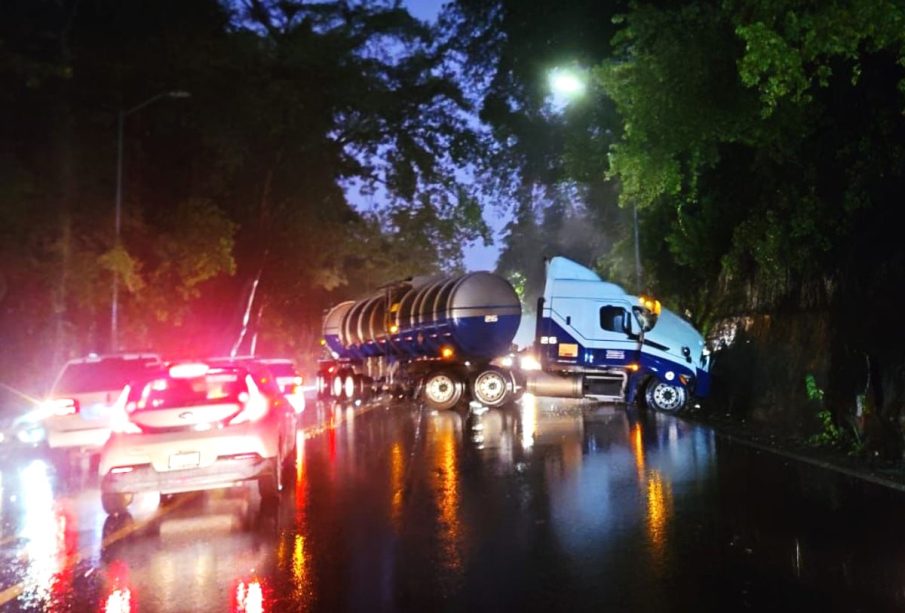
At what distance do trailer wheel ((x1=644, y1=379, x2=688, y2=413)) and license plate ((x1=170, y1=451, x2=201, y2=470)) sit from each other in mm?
14942

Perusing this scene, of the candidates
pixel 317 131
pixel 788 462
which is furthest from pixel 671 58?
pixel 317 131

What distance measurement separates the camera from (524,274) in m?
88.7

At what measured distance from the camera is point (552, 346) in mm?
23344

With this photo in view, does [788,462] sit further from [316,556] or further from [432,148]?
[432,148]

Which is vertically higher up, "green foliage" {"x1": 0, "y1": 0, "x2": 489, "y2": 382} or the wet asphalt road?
"green foliage" {"x1": 0, "y1": 0, "x2": 489, "y2": 382}

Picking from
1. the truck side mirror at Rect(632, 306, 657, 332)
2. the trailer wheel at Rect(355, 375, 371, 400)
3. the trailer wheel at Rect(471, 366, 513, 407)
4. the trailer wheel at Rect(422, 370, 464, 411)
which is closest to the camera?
the truck side mirror at Rect(632, 306, 657, 332)

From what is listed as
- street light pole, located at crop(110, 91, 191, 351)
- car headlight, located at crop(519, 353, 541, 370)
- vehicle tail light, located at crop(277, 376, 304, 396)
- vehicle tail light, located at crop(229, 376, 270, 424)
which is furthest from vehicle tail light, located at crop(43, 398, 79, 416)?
car headlight, located at crop(519, 353, 541, 370)

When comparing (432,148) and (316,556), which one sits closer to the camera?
(316,556)

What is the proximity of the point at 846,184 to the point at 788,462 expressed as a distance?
17.3ft

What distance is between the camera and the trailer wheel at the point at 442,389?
2470 cm

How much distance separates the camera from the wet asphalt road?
259 inches

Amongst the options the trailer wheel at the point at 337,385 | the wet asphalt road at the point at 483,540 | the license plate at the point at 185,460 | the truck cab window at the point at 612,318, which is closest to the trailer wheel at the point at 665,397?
the truck cab window at the point at 612,318

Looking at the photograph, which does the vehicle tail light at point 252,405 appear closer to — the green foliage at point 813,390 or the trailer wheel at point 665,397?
the green foliage at point 813,390

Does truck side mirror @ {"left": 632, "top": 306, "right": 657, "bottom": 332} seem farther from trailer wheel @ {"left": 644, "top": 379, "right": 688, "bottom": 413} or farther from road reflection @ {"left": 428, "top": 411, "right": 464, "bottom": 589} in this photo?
road reflection @ {"left": 428, "top": 411, "right": 464, "bottom": 589}
